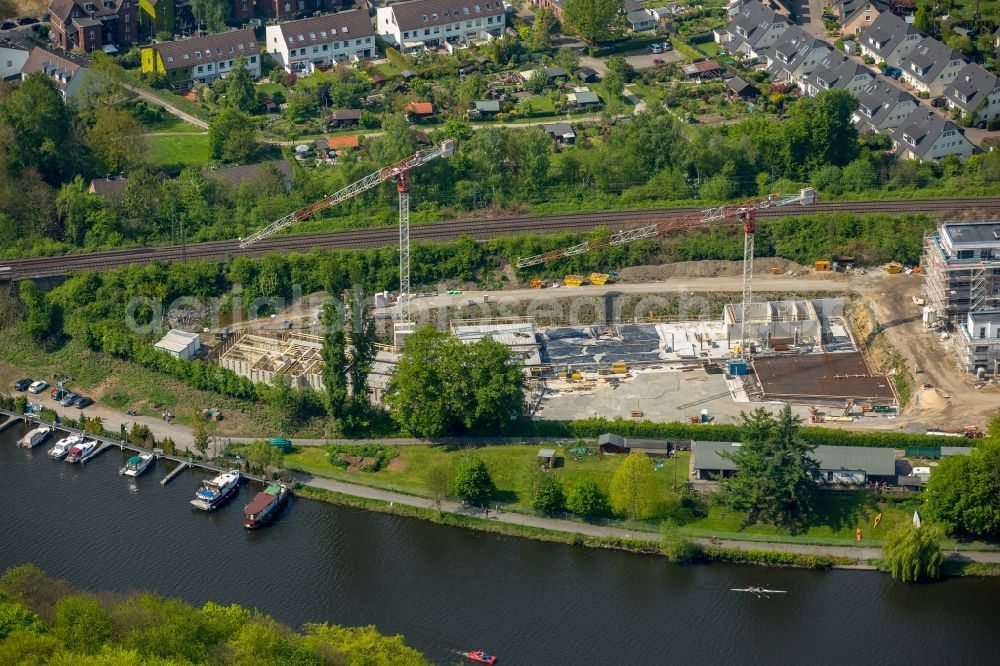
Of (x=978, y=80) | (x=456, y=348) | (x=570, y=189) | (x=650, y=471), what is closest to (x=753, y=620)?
(x=650, y=471)

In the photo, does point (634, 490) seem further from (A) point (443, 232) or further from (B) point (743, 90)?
(B) point (743, 90)

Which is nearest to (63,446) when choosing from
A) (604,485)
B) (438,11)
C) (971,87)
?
(604,485)

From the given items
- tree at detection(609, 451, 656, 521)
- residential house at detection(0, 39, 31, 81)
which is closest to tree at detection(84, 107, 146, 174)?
residential house at detection(0, 39, 31, 81)

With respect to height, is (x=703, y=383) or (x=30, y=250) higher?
(x=30, y=250)

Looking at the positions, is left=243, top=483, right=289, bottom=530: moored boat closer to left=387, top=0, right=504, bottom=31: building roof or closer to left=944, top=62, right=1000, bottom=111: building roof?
left=387, top=0, right=504, bottom=31: building roof

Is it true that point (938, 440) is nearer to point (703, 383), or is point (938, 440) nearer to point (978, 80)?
point (703, 383)

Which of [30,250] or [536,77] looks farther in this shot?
[536,77]
